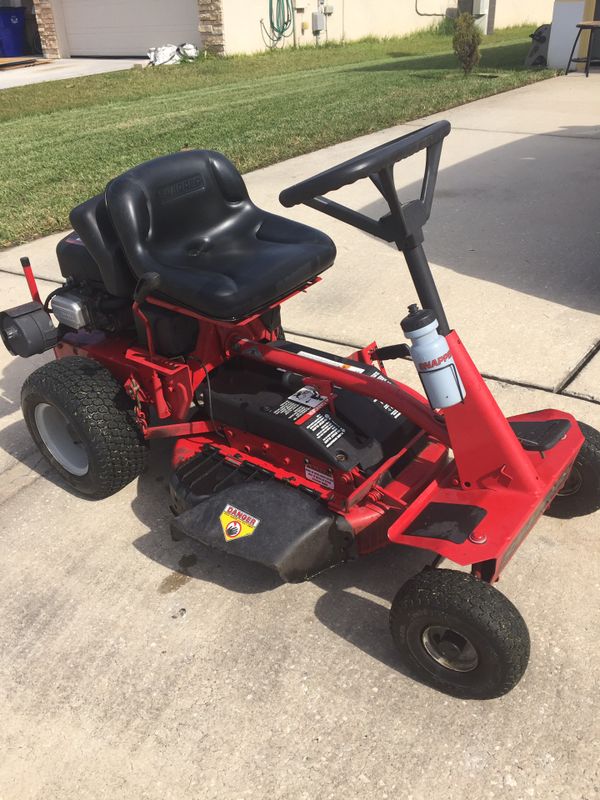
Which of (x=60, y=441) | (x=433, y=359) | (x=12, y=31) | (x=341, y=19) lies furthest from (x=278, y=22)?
(x=433, y=359)

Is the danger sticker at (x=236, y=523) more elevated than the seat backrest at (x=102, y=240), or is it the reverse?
the seat backrest at (x=102, y=240)

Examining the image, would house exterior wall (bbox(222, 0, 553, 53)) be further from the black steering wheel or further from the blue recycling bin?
the black steering wheel

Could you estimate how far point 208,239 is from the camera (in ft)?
9.23

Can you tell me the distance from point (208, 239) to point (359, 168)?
1201 mm

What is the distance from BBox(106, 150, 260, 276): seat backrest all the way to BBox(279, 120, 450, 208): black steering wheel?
2.91 ft

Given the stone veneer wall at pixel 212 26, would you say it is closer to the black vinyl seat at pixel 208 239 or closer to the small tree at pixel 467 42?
the small tree at pixel 467 42

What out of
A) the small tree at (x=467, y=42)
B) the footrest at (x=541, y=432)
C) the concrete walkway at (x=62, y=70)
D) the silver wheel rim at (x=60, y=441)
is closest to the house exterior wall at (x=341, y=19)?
the concrete walkway at (x=62, y=70)

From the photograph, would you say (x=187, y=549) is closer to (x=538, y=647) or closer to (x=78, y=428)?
(x=78, y=428)

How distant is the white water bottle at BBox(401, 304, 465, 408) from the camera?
1843mm

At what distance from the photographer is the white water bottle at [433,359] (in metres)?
1.84

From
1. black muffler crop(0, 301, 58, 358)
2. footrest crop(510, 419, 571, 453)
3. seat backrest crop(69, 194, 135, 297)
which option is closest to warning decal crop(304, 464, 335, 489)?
footrest crop(510, 419, 571, 453)

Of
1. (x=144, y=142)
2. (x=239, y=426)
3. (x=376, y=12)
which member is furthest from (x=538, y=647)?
(x=376, y=12)

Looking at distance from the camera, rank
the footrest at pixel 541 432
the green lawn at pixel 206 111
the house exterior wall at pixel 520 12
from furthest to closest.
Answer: the house exterior wall at pixel 520 12 < the green lawn at pixel 206 111 < the footrest at pixel 541 432

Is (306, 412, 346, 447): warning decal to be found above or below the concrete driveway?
above
